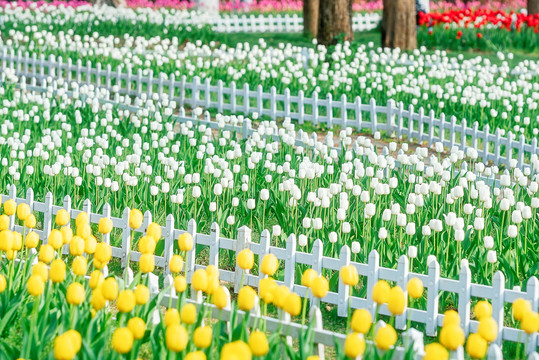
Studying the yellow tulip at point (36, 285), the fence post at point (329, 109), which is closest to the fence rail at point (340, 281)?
the yellow tulip at point (36, 285)

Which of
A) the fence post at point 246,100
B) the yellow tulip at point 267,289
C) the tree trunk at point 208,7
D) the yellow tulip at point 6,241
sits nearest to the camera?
the yellow tulip at point 267,289

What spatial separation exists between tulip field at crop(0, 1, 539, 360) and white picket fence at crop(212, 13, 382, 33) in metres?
10.8

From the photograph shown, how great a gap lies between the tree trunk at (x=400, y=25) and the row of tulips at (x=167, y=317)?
43.7ft

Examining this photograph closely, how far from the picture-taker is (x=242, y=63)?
14.7 m

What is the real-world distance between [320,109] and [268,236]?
7387mm

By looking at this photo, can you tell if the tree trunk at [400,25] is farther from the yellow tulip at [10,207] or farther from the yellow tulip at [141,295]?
the yellow tulip at [141,295]

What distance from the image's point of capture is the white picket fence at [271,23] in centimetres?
2461

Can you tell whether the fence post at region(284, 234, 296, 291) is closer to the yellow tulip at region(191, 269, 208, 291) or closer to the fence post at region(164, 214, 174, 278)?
the fence post at region(164, 214, 174, 278)

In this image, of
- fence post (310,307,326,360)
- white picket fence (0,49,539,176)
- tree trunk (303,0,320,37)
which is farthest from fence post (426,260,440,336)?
tree trunk (303,0,320,37)

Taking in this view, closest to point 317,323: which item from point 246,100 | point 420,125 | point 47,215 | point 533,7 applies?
point 47,215

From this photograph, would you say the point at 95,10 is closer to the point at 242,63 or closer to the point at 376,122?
the point at 242,63

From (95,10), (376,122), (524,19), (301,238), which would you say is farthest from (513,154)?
(95,10)

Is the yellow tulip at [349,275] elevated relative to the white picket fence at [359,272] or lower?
elevated

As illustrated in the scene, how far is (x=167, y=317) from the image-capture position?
3.55 meters
